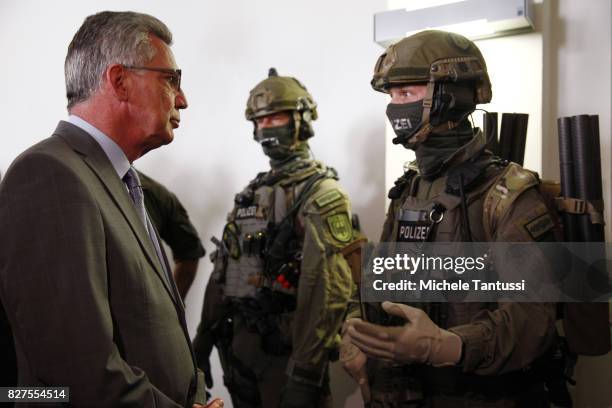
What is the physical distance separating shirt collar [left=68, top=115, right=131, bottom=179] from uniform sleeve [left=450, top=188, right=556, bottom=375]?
97 cm

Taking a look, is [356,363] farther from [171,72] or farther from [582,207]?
[171,72]

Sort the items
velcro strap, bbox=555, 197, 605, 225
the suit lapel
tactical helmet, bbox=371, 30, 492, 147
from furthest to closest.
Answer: tactical helmet, bbox=371, 30, 492, 147
velcro strap, bbox=555, 197, 605, 225
the suit lapel

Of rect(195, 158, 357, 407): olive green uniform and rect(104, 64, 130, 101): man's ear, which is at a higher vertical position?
rect(104, 64, 130, 101): man's ear

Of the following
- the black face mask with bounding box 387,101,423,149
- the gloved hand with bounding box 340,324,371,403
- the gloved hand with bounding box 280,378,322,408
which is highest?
the black face mask with bounding box 387,101,423,149

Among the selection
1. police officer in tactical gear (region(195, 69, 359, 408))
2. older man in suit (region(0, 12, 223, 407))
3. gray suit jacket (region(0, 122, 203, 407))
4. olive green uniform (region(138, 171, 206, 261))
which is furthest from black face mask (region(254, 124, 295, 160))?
gray suit jacket (region(0, 122, 203, 407))

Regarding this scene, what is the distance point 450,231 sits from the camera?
172cm

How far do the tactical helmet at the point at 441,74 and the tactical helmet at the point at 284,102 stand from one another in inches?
40.9

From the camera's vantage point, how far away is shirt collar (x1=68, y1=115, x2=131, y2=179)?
4.65ft

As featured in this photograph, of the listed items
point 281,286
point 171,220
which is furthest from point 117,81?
point 171,220

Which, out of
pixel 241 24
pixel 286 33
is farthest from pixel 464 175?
pixel 241 24

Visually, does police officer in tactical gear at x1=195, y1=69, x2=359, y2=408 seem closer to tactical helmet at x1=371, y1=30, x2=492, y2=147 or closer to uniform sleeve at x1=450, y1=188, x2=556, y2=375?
tactical helmet at x1=371, y1=30, x2=492, y2=147

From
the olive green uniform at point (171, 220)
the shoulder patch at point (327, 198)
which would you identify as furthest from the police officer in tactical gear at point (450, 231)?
the olive green uniform at point (171, 220)

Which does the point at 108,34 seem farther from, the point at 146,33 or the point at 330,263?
the point at 330,263

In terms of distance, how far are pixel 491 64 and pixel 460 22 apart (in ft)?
0.79
